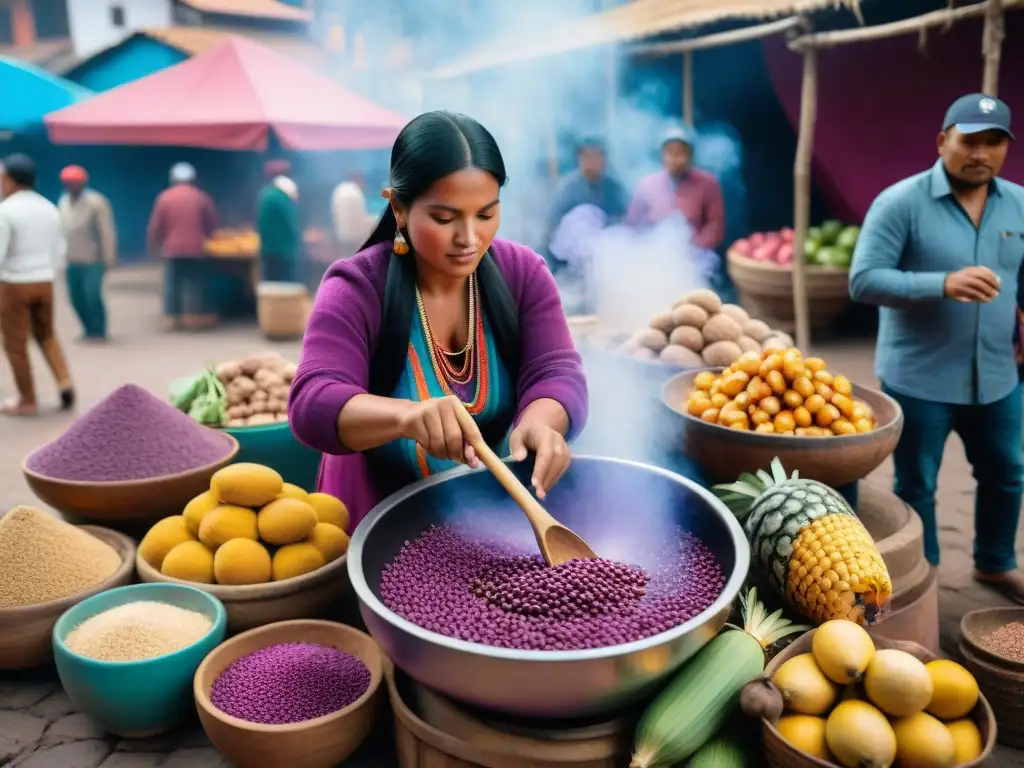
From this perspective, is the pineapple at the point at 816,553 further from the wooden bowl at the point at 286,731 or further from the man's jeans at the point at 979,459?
the man's jeans at the point at 979,459

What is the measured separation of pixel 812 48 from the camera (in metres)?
6.28

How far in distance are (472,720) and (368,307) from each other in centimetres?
87

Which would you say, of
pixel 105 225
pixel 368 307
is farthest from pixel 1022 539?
pixel 105 225

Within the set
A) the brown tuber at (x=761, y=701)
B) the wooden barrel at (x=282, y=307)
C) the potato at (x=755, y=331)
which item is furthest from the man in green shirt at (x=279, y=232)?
the brown tuber at (x=761, y=701)

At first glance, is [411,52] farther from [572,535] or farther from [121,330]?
[572,535]

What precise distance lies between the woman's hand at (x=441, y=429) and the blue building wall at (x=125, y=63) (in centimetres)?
1607

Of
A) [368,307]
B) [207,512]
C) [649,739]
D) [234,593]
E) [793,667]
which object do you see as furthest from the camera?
[207,512]

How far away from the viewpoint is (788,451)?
85.0 inches

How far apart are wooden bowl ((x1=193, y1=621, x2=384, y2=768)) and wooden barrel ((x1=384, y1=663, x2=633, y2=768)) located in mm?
157

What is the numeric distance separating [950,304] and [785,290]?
4.53m

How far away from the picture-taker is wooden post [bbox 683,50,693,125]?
7.78 metres

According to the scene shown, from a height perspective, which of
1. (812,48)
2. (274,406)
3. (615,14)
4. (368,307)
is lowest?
(274,406)

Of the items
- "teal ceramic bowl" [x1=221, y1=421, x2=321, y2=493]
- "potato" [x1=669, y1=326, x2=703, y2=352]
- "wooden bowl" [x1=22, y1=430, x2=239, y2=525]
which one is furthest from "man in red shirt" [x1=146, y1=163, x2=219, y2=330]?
"potato" [x1=669, y1=326, x2=703, y2=352]

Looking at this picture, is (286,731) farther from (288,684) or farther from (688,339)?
(688,339)
